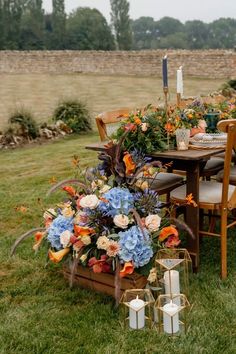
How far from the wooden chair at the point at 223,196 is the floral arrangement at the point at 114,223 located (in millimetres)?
236

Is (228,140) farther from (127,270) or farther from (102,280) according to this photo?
(102,280)

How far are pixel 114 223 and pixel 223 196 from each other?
0.71 m

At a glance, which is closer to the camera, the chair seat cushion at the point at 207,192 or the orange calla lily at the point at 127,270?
the orange calla lily at the point at 127,270

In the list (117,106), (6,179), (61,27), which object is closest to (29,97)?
(117,106)

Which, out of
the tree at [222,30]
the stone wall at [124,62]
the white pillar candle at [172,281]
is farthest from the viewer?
the tree at [222,30]

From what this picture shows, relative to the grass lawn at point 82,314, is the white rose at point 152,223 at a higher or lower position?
higher

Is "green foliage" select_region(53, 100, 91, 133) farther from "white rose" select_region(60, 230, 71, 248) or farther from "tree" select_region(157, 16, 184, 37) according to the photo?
"tree" select_region(157, 16, 184, 37)

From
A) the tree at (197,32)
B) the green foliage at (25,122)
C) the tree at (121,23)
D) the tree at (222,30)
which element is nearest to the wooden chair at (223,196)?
the green foliage at (25,122)

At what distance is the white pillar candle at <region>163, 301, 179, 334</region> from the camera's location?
93.0 inches

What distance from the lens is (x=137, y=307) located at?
7.91 feet

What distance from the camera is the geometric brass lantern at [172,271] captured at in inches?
100

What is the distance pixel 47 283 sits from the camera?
3.01m

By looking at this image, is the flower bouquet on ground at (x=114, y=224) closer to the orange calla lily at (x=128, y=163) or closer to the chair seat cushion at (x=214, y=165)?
the orange calla lily at (x=128, y=163)

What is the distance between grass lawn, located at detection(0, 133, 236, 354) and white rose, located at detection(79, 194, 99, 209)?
0.53m
